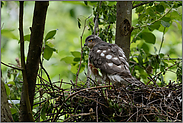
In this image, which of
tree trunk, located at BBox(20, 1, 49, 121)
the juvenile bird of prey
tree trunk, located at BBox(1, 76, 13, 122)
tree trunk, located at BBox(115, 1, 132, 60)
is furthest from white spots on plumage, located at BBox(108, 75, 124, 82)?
tree trunk, located at BBox(1, 76, 13, 122)

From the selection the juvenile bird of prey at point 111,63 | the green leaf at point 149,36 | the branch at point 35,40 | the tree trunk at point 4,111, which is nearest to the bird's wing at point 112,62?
the juvenile bird of prey at point 111,63

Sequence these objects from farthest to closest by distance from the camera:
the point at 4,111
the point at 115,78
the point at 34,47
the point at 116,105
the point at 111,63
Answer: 1. the point at 111,63
2. the point at 115,78
3. the point at 116,105
4. the point at 34,47
5. the point at 4,111

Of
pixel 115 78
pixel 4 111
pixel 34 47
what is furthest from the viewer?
pixel 115 78

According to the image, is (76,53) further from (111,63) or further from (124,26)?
(124,26)

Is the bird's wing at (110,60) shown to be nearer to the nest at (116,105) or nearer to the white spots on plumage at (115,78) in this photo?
the white spots on plumage at (115,78)

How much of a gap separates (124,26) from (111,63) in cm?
63

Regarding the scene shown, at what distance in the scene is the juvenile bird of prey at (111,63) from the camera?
2795mm

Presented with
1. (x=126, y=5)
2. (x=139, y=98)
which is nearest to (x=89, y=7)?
(x=126, y=5)

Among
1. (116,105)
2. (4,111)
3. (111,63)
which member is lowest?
(116,105)

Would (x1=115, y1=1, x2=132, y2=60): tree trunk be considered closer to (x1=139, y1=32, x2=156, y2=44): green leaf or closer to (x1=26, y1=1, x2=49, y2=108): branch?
(x1=139, y1=32, x2=156, y2=44): green leaf

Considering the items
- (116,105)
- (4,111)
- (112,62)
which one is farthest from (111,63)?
(4,111)

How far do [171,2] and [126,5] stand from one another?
70 cm

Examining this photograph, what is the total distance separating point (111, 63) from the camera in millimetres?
2965

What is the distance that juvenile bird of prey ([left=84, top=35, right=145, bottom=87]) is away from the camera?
2795 mm
